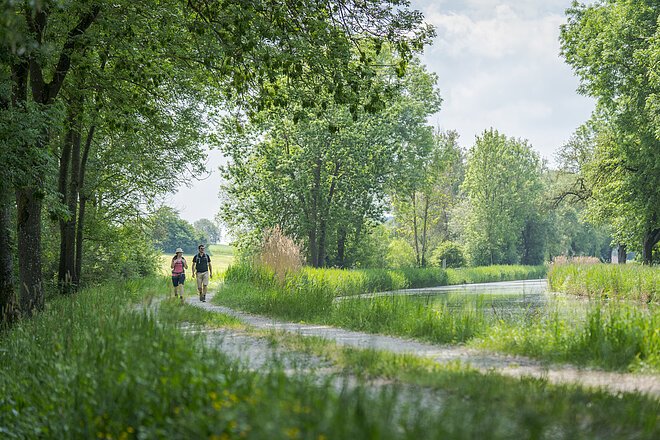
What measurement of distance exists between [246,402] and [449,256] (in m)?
42.9

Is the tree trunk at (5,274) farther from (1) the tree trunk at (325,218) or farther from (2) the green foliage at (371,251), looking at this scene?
(2) the green foliage at (371,251)

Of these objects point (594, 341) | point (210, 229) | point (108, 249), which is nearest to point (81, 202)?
point (108, 249)

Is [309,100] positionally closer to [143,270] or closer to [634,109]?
[634,109]

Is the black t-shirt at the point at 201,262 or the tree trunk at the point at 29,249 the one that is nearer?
the tree trunk at the point at 29,249

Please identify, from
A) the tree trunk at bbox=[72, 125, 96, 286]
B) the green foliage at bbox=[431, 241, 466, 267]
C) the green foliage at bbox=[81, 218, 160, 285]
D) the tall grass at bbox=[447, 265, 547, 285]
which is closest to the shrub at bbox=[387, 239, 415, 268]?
the green foliage at bbox=[431, 241, 466, 267]

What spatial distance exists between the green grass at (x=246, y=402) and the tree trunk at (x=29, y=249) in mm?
5727

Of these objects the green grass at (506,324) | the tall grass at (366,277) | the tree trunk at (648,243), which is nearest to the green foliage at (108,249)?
the tall grass at (366,277)

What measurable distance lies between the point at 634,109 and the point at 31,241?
2355 cm

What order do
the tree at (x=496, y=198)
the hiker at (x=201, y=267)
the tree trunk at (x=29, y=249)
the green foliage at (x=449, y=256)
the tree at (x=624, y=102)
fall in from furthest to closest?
the tree at (x=496, y=198) < the green foliage at (x=449, y=256) < the tree at (x=624, y=102) < the hiker at (x=201, y=267) < the tree trunk at (x=29, y=249)

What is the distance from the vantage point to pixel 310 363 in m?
7.39

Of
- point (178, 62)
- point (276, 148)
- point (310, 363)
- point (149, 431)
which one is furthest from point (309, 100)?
point (276, 148)

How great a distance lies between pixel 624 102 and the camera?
2606cm

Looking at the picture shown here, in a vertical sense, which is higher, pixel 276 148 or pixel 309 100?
pixel 276 148

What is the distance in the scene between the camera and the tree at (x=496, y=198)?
52562 millimetres
